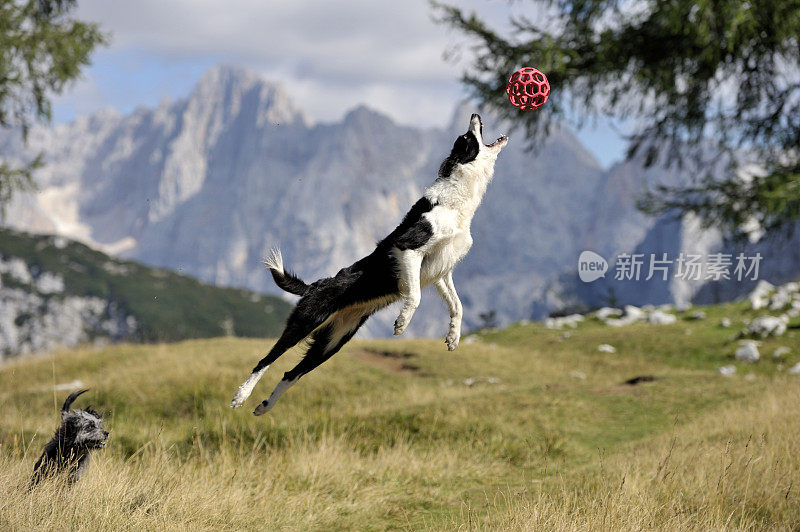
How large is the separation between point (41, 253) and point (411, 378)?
172042 mm

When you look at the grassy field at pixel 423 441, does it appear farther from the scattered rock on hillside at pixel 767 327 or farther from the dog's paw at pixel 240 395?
the dog's paw at pixel 240 395

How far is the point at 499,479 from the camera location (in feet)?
27.4

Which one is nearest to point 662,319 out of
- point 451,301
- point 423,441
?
point 423,441

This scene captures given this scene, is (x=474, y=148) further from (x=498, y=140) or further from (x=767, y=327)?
(x=767, y=327)

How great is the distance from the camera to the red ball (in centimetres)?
359

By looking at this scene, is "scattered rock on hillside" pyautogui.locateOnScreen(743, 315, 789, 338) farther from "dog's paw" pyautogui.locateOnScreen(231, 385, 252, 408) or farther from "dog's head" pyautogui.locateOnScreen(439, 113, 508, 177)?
"dog's paw" pyautogui.locateOnScreen(231, 385, 252, 408)

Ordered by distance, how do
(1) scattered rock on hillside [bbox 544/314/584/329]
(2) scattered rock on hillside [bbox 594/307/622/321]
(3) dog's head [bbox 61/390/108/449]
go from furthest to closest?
(2) scattered rock on hillside [bbox 594/307/622/321] → (1) scattered rock on hillside [bbox 544/314/584/329] → (3) dog's head [bbox 61/390/108/449]

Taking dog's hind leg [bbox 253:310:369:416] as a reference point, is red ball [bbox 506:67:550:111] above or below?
above

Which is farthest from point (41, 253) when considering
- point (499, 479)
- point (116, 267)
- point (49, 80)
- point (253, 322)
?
point (499, 479)

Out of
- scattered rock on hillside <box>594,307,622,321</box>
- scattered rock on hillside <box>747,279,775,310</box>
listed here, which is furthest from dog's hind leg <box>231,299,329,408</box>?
scattered rock on hillside <box>594,307,622,321</box>

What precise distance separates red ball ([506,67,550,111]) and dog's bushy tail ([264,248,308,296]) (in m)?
1.71

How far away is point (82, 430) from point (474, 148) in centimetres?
426

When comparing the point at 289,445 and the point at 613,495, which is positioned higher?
the point at 613,495

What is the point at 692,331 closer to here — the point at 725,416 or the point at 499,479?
the point at 725,416
